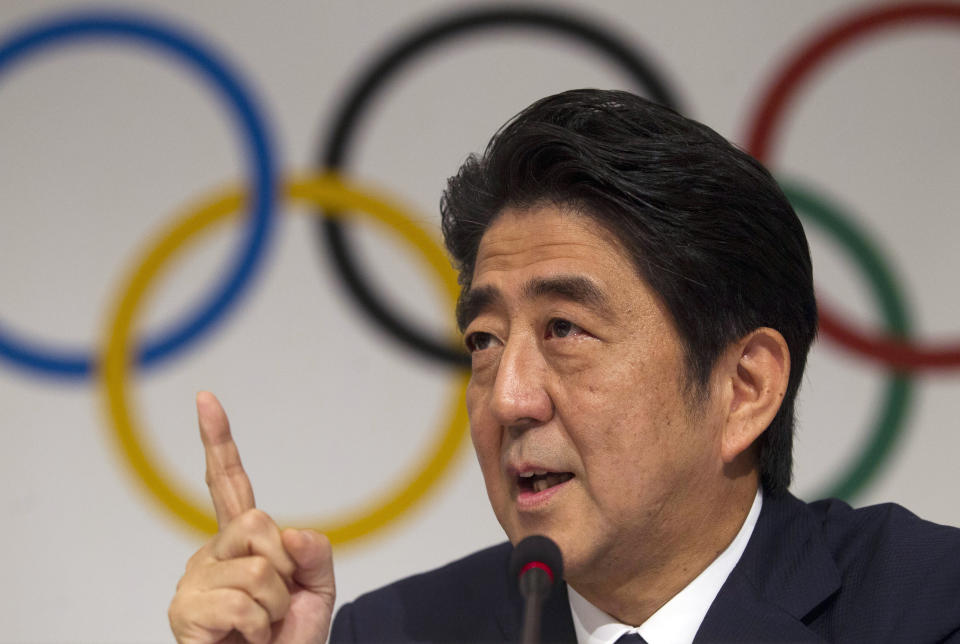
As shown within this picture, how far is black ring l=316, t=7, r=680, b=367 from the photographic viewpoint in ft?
9.24

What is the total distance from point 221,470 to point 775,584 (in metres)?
0.85

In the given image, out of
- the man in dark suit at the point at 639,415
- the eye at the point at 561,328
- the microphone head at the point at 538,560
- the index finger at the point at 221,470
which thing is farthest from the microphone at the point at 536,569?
the index finger at the point at 221,470

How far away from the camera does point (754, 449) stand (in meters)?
1.70

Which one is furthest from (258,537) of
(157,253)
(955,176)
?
(955,176)

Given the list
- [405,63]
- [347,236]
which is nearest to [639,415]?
[347,236]

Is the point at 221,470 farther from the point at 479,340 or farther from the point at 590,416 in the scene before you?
the point at 590,416

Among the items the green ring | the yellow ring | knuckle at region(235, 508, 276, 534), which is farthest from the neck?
the green ring

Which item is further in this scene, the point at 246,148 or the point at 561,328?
the point at 246,148

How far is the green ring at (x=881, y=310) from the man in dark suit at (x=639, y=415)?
3.85 ft

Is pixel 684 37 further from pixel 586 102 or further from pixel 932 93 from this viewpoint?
pixel 586 102

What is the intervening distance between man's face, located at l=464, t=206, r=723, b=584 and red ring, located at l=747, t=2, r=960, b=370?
1.41 meters

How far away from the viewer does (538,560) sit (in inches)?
51.3

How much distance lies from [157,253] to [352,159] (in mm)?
578

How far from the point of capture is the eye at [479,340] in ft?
5.38
